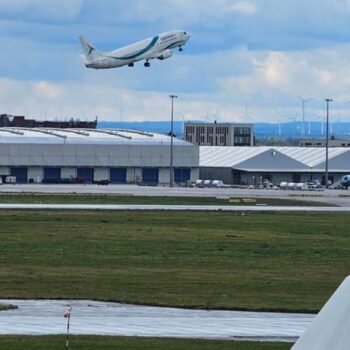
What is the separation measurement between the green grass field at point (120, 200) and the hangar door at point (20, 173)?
63.6 meters

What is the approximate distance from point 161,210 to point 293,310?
212 ft

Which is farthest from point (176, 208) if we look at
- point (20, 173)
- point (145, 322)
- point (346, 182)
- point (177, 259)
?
point (20, 173)

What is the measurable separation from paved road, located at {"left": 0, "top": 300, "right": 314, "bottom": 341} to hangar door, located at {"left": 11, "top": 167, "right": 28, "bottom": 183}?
156687mm

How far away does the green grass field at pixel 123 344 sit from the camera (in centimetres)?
3181

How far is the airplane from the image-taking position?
169625 mm

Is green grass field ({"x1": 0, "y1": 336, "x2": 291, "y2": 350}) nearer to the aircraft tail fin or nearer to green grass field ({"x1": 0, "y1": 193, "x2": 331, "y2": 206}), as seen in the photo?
green grass field ({"x1": 0, "y1": 193, "x2": 331, "y2": 206})

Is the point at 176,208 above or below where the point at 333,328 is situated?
below

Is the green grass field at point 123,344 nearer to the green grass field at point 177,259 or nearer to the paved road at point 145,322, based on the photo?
the paved road at point 145,322

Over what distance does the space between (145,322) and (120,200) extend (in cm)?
8779

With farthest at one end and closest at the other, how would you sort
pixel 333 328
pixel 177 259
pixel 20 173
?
pixel 20 173 < pixel 177 259 < pixel 333 328

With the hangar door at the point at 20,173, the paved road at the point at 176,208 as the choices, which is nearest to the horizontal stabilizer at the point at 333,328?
the paved road at the point at 176,208

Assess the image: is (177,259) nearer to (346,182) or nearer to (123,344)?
(123,344)

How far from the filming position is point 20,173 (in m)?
200

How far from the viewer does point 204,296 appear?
45.2 metres
